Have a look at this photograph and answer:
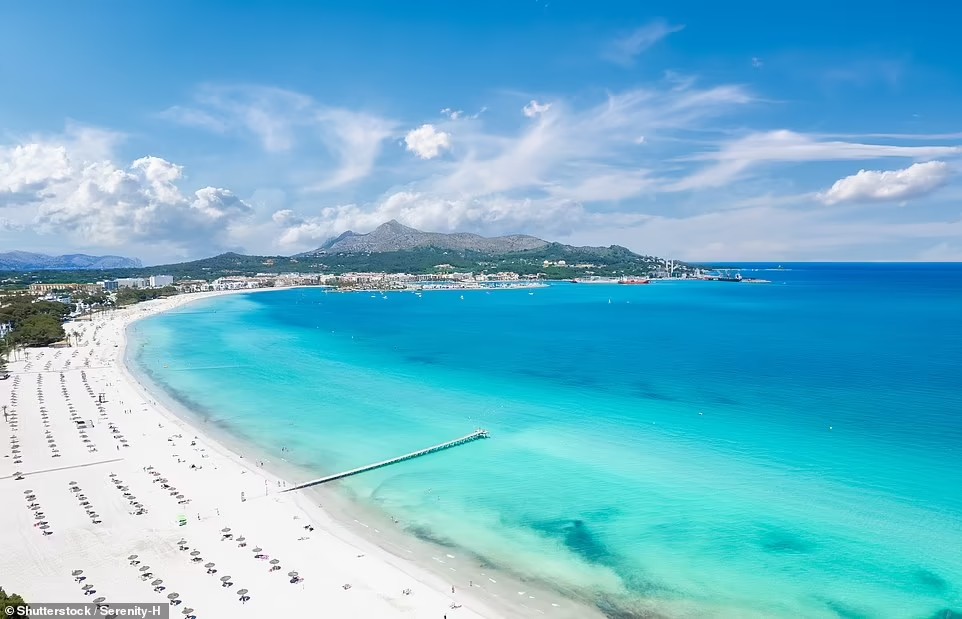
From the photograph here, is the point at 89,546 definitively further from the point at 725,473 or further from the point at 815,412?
the point at 815,412

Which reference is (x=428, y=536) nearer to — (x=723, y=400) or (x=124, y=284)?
(x=723, y=400)

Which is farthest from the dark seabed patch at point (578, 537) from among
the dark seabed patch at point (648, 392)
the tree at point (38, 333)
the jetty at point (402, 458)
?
the tree at point (38, 333)

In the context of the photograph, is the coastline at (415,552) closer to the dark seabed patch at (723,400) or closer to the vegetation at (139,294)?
the dark seabed patch at (723,400)

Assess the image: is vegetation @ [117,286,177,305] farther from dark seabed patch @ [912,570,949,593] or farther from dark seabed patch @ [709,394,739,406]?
dark seabed patch @ [912,570,949,593]

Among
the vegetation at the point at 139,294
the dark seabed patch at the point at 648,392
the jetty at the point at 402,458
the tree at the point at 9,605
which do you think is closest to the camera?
the tree at the point at 9,605

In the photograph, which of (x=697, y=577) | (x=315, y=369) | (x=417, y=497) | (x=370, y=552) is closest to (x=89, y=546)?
(x=370, y=552)

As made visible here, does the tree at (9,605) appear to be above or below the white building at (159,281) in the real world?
below

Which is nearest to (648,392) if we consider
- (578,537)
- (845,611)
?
(578,537)

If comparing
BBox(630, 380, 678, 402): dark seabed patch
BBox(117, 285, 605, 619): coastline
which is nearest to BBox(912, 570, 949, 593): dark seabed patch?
BBox(117, 285, 605, 619): coastline
